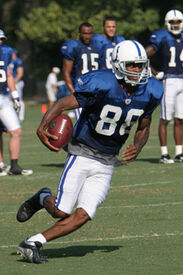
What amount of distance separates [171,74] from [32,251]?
18.8 ft

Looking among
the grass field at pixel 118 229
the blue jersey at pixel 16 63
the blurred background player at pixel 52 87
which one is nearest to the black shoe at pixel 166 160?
the grass field at pixel 118 229

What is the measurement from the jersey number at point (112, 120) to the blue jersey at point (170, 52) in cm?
511

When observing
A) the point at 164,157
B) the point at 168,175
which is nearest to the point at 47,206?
the point at 168,175

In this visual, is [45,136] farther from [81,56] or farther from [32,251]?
[81,56]

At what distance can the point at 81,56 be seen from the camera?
34.5 ft

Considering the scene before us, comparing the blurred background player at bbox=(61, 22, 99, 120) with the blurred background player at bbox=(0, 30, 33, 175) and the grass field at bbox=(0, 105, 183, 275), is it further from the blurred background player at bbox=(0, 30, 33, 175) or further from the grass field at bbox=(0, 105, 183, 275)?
the grass field at bbox=(0, 105, 183, 275)

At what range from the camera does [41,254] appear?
582 cm

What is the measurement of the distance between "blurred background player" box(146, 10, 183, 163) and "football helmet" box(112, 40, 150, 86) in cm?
509

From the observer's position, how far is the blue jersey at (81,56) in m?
10.5

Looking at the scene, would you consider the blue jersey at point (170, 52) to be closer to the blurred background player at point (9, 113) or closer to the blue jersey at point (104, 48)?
the blue jersey at point (104, 48)

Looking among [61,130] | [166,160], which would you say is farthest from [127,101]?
[166,160]

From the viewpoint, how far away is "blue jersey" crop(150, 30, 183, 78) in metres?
10.7

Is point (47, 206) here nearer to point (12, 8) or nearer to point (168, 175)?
point (168, 175)

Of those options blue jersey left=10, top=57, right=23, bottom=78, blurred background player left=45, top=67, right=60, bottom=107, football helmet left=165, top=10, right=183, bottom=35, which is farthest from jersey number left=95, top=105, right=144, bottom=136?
blurred background player left=45, top=67, right=60, bottom=107
